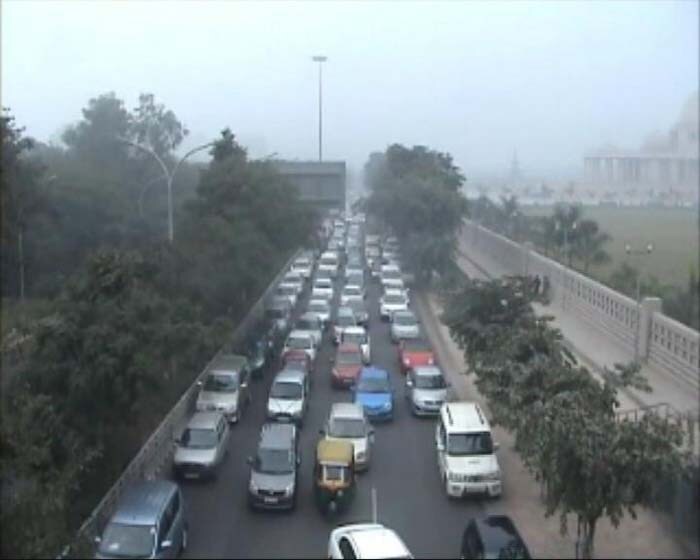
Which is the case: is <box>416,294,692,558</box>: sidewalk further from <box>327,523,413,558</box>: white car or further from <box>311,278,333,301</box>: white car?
<box>311,278,333,301</box>: white car

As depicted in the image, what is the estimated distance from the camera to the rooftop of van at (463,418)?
10883 mm

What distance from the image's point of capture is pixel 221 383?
45.6 ft

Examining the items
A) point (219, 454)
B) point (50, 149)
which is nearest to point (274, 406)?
point (219, 454)

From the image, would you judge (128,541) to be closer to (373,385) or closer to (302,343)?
(373,385)

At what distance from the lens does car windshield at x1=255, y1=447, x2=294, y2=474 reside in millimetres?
10100

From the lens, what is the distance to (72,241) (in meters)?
22.3

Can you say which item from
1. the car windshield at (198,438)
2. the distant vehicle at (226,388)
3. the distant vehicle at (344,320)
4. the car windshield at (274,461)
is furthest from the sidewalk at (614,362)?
the car windshield at (198,438)

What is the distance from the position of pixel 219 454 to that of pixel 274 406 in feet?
7.80

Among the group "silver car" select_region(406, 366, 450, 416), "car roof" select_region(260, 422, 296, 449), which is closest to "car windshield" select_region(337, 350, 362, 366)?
"silver car" select_region(406, 366, 450, 416)

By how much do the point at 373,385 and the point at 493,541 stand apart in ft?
20.7

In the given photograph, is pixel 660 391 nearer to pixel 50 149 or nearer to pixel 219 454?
pixel 219 454

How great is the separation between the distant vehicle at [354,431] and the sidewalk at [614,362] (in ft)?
10.5

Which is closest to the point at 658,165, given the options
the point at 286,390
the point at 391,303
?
the point at 391,303

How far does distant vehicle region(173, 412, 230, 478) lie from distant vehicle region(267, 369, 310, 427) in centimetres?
167
